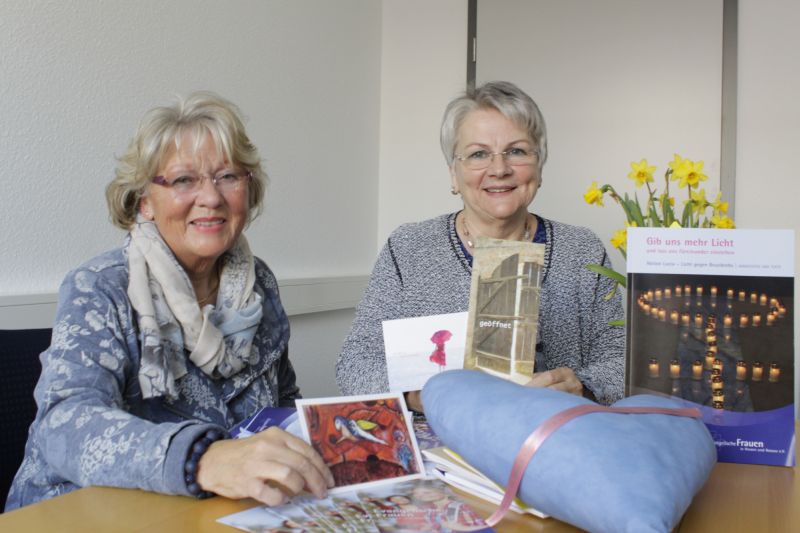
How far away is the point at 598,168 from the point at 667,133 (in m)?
0.32

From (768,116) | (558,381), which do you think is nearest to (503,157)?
(558,381)

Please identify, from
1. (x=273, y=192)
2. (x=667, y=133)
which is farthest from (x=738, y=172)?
(x=273, y=192)

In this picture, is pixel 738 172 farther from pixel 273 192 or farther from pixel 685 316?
pixel 685 316

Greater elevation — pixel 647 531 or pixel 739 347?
pixel 739 347

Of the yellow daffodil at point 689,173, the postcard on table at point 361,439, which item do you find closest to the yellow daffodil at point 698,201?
the yellow daffodil at point 689,173

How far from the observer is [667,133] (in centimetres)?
286

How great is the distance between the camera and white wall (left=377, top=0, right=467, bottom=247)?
327cm

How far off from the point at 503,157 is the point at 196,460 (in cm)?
109

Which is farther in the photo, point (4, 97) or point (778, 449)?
point (4, 97)

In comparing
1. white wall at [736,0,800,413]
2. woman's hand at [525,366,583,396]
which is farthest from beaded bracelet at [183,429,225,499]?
white wall at [736,0,800,413]

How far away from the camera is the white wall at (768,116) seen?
2.67m

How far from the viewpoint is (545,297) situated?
66.8 inches

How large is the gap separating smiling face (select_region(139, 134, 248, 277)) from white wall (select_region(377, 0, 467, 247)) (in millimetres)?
1988

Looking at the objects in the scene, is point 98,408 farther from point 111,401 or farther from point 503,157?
point 503,157
